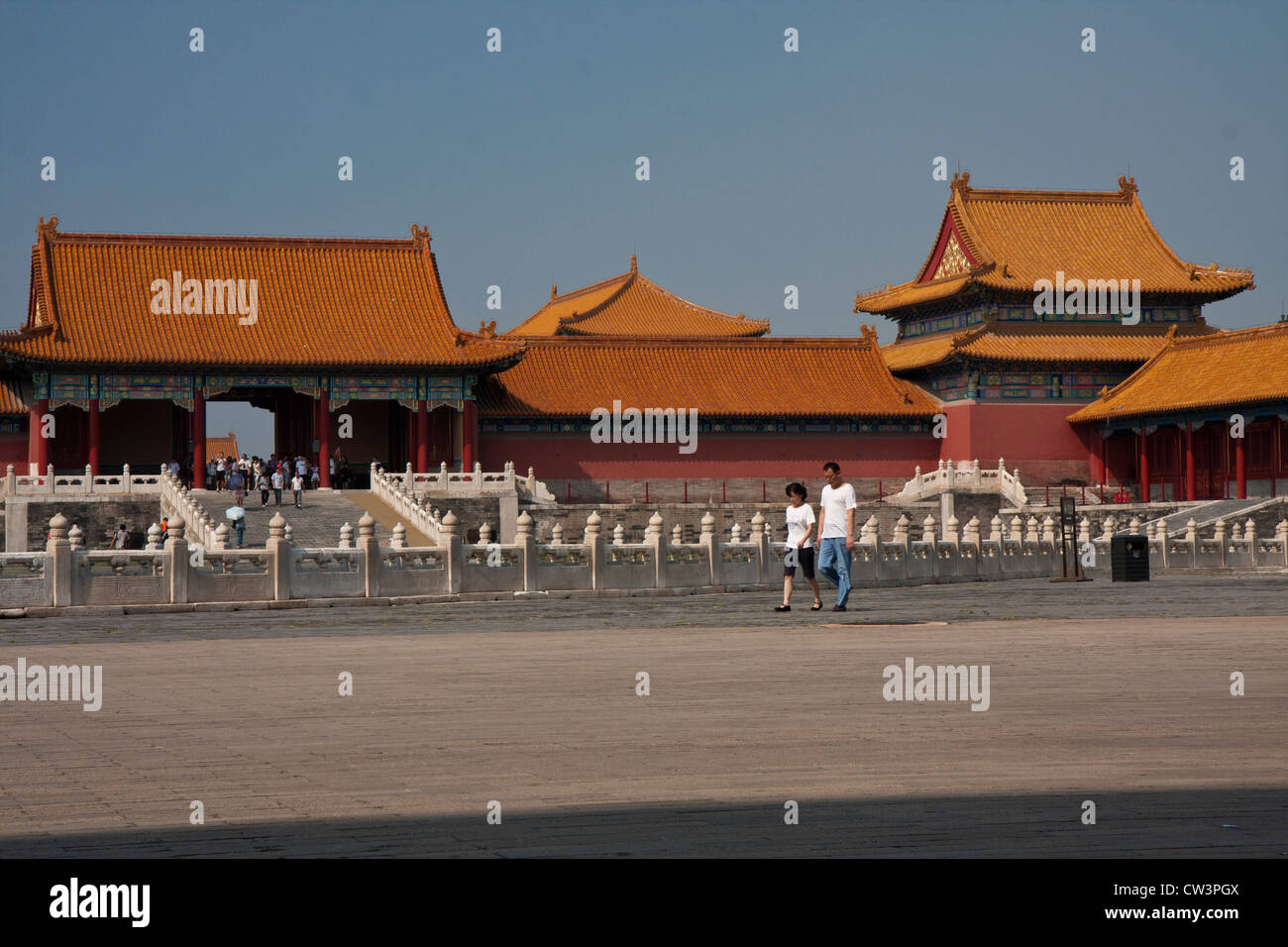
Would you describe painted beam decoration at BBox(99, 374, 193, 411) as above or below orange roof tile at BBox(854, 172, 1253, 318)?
below

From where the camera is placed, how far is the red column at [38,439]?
144ft

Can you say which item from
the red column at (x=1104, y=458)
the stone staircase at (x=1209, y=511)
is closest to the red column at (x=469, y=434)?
the stone staircase at (x=1209, y=511)

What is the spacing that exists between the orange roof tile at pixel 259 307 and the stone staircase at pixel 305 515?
483 centimetres

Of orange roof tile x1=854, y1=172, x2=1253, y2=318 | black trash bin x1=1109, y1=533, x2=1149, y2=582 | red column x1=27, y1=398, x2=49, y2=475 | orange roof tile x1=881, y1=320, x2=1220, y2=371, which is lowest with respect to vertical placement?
black trash bin x1=1109, y1=533, x2=1149, y2=582

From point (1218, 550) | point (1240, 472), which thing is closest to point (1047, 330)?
point (1240, 472)

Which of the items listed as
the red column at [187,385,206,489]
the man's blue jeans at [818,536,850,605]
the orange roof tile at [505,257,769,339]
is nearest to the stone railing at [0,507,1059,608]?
the man's blue jeans at [818,536,850,605]

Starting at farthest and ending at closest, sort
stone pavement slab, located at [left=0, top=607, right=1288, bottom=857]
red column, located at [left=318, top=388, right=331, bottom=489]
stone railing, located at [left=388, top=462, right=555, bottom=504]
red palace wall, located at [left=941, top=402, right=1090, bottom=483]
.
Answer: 1. red palace wall, located at [left=941, top=402, right=1090, bottom=483]
2. red column, located at [left=318, top=388, right=331, bottom=489]
3. stone railing, located at [left=388, top=462, right=555, bottom=504]
4. stone pavement slab, located at [left=0, top=607, right=1288, bottom=857]

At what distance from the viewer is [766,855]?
16.6 feet

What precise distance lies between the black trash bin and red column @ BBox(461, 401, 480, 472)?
22.5 meters

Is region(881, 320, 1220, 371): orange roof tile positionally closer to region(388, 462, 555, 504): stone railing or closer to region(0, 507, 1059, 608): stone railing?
region(388, 462, 555, 504): stone railing

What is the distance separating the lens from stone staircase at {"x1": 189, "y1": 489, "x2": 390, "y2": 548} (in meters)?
35.1

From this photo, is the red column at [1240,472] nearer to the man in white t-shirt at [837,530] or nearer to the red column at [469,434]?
the red column at [469,434]

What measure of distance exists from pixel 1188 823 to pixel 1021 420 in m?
45.7
